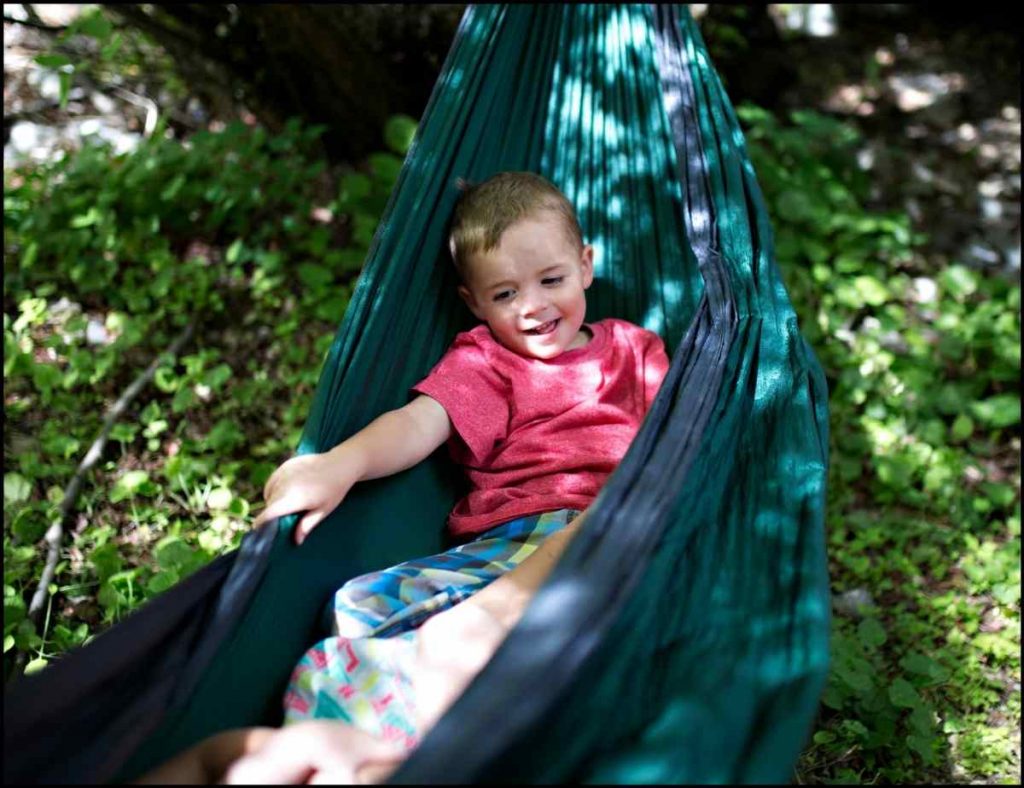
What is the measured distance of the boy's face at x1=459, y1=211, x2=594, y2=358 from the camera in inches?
73.5

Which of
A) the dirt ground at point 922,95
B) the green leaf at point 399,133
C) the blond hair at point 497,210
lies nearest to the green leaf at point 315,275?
the green leaf at point 399,133

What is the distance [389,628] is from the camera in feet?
4.75

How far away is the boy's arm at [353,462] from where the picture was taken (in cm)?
146

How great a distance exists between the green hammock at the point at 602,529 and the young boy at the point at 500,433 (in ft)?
0.18

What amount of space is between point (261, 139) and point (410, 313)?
4.89 ft

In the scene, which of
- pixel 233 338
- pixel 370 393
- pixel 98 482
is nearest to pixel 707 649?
pixel 370 393

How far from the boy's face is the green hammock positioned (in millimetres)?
128

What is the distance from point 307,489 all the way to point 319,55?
2.01 meters

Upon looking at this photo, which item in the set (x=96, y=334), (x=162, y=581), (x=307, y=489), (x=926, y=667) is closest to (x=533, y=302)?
(x=307, y=489)

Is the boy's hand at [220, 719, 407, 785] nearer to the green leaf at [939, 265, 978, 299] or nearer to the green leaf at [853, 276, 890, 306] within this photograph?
the green leaf at [853, 276, 890, 306]

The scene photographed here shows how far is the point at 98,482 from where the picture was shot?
248 centimetres

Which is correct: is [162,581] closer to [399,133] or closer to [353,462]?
[353,462]

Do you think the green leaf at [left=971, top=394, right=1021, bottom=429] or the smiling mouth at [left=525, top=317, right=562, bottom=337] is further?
the green leaf at [left=971, top=394, right=1021, bottom=429]

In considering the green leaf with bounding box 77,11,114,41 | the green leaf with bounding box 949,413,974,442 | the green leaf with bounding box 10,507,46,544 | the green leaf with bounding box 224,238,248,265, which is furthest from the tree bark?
the green leaf with bounding box 949,413,974,442
